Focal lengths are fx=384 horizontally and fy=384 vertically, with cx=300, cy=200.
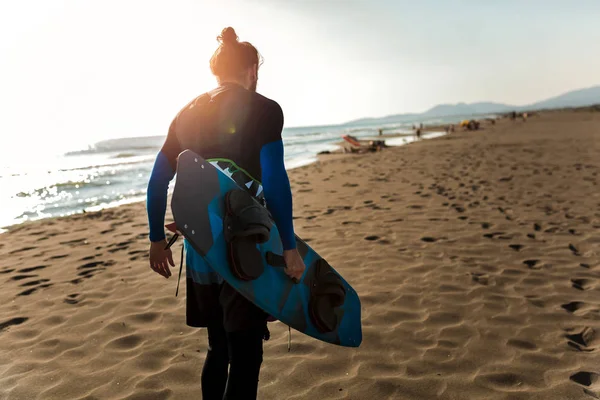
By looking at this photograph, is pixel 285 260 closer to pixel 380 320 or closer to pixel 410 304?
pixel 380 320

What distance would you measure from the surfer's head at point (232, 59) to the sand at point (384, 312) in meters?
2.14

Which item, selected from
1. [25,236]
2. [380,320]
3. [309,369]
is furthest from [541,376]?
[25,236]

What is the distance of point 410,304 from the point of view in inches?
154

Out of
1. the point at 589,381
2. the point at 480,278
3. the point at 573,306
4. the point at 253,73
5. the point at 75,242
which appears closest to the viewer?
the point at 253,73

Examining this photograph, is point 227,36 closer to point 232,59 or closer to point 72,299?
point 232,59

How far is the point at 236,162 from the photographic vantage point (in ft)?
6.06

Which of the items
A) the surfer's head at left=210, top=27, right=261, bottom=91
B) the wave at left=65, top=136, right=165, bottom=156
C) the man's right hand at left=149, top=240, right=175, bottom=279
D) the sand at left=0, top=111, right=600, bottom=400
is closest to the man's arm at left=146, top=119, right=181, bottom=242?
the man's right hand at left=149, top=240, right=175, bottom=279

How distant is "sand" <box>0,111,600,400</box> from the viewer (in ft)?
9.22

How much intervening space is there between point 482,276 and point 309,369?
255cm

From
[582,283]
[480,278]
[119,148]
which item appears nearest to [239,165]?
[480,278]

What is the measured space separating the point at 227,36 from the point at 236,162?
0.62 meters

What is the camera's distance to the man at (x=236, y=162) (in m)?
1.76

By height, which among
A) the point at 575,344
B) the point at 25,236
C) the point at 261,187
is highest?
the point at 261,187

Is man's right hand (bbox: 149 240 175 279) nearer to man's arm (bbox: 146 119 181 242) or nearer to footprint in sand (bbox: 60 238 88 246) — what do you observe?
man's arm (bbox: 146 119 181 242)
